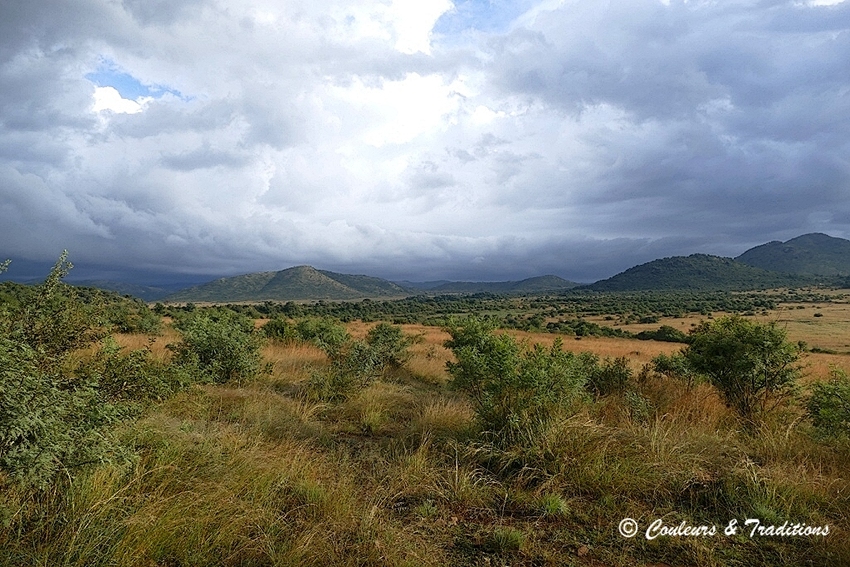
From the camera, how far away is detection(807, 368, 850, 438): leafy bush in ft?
20.0

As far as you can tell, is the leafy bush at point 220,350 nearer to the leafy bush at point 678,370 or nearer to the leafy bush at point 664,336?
the leafy bush at point 678,370

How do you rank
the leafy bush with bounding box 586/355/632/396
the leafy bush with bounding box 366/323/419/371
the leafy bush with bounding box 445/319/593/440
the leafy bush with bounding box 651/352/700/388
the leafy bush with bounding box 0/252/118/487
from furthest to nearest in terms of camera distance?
the leafy bush with bounding box 366/323/419/371, the leafy bush with bounding box 586/355/632/396, the leafy bush with bounding box 651/352/700/388, the leafy bush with bounding box 445/319/593/440, the leafy bush with bounding box 0/252/118/487

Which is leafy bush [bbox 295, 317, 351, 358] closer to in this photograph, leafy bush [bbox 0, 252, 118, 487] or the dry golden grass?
the dry golden grass

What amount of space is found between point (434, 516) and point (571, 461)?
173 cm

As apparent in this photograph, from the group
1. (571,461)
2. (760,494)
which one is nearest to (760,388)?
(760,494)

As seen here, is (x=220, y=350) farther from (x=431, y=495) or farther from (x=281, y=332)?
(x=281, y=332)

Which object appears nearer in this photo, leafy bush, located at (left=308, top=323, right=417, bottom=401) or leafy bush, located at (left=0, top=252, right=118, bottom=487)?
leafy bush, located at (left=0, top=252, right=118, bottom=487)

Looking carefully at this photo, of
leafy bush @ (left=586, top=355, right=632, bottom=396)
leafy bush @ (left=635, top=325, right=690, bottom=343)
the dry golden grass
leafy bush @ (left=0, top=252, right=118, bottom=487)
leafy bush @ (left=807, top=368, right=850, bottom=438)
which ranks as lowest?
leafy bush @ (left=635, top=325, right=690, bottom=343)

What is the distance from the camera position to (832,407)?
6375 millimetres

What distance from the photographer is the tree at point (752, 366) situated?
760cm

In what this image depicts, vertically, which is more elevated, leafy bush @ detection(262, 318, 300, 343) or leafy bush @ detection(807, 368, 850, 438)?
leafy bush @ detection(807, 368, 850, 438)

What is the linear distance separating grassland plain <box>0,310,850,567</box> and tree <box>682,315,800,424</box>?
75cm

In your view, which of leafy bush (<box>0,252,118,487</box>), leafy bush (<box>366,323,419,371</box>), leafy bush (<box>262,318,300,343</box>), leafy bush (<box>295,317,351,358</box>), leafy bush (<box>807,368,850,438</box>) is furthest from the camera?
leafy bush (<box>262,318,300,343</box>)

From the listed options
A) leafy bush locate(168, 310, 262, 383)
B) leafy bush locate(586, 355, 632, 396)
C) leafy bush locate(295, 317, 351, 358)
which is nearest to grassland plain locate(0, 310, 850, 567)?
leafy bush locate(586, 355, 632, 396)
